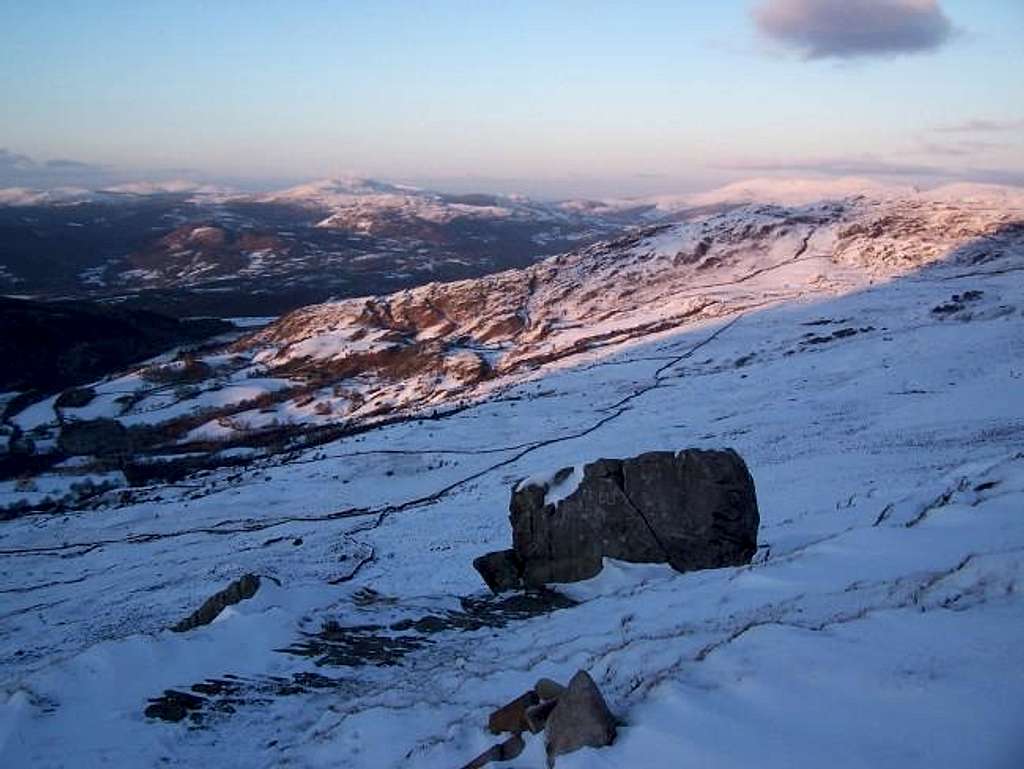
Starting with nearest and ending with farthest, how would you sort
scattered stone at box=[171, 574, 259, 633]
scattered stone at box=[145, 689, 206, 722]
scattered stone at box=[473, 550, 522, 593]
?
scattered stone at box=[145, 689, 206, 722] < scattered stone at box=[171, 574, 259, 633] < scattered stone at box=[473, 550, 522, 593]

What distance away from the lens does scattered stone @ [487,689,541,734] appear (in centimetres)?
891

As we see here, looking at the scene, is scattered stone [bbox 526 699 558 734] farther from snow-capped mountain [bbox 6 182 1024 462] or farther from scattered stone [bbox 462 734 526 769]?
snow-capped mountain [bbox 6 182 1024 462]

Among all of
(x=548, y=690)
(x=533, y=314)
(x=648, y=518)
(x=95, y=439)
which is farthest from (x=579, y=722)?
(x=533, y=314)

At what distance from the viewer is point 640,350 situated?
61.2 meters

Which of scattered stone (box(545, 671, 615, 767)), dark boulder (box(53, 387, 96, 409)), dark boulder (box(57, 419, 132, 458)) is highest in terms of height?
scattered stone (box(545, 671, 615, 767))

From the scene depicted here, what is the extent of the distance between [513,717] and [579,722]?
5.33 ft

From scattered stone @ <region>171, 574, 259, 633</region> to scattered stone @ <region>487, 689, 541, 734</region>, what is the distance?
884 cm

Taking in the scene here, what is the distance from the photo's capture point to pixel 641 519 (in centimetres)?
1677

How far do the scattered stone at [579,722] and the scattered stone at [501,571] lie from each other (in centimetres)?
987

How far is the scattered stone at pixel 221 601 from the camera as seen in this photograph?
16250 millimetres

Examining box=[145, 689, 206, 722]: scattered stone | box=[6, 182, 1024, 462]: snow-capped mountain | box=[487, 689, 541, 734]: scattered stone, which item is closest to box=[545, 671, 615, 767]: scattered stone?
box=[487, 689, 541, 734]: scattered stone

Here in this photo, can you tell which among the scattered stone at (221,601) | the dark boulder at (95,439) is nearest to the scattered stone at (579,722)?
the scattered stone at (221,601)

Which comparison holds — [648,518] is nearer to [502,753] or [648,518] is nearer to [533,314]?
[502,753]

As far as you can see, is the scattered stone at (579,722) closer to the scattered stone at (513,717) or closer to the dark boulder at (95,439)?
the scattered stone at (513,717)
